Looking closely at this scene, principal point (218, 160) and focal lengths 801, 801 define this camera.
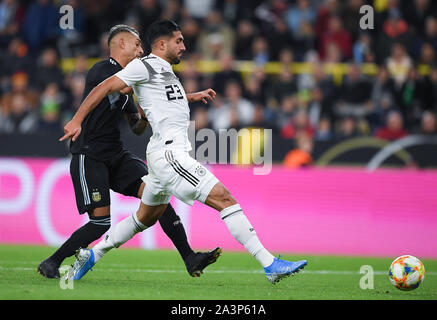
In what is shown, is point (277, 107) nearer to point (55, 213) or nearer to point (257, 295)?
point (55, 213)

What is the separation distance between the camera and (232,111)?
13.8m

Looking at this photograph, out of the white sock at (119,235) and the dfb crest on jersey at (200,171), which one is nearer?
the dfb crest on jersey at (200,171)

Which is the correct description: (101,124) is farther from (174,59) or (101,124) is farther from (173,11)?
(173,11)

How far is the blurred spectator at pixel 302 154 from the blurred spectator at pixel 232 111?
3.32ft

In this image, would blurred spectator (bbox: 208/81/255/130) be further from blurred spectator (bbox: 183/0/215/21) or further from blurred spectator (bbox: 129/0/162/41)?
blurred spectator (bbox: 183/0/215/21)

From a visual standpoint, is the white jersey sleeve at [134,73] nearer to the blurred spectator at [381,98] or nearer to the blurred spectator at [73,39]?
the blurred spectator at [381,98]

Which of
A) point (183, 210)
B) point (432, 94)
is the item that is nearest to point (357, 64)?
point (432, 94)

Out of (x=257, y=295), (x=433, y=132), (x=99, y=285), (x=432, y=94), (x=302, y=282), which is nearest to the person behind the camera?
(x=257, y=295)

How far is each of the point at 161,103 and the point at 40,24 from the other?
973 cm

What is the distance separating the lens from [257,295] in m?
6.62

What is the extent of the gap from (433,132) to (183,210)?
4.71 m

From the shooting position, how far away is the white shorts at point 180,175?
22.9 ft
